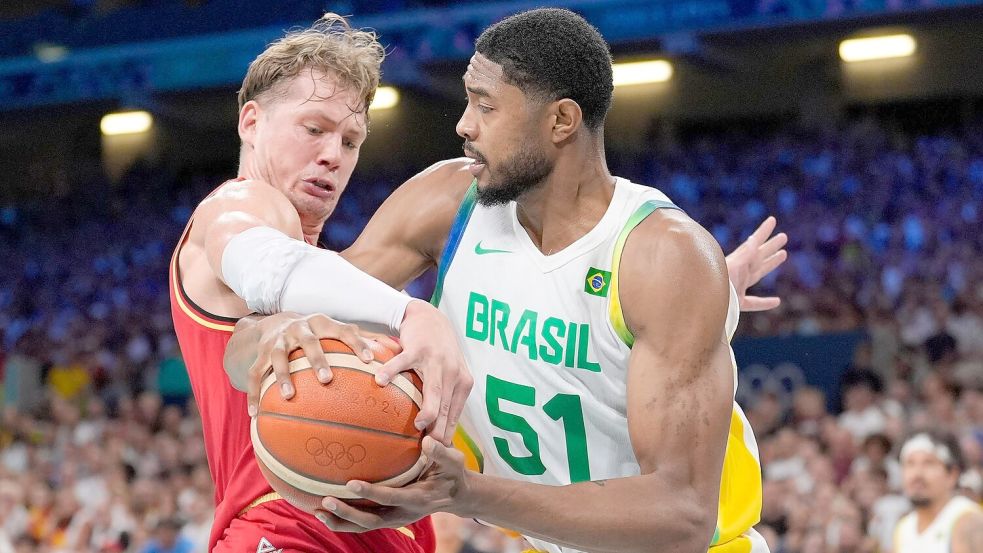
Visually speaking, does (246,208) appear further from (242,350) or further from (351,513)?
(351,513)

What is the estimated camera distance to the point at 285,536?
103 inches

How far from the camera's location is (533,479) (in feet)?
9.49

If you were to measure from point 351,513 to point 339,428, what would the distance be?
0.49 ft

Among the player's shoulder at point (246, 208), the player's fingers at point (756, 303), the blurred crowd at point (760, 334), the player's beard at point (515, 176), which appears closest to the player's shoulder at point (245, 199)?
the player's shoulder at point (246, 208)

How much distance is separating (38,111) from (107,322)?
4.43 m

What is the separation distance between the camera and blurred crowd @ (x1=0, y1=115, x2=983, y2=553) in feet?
23.7

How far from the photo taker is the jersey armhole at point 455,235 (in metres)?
2.98

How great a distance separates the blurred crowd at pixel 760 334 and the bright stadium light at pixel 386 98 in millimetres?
987

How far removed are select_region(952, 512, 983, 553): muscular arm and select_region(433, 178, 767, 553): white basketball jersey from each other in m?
2.97

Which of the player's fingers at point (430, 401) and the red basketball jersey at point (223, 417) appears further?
the red basketball jersey at point (223, 417)

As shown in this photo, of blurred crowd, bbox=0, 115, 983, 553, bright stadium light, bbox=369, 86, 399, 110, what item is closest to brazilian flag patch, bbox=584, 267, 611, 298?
blurred crowd, bbox=0, 115, 983, 553

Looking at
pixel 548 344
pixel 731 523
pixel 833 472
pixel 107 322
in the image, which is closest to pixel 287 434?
pixel 548 344

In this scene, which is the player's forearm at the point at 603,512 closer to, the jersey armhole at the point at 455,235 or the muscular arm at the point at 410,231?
the jersey armhole at the point at 455,235

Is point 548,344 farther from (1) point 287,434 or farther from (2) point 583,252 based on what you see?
(1) point 287,434
